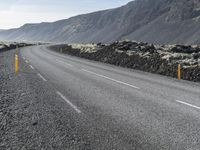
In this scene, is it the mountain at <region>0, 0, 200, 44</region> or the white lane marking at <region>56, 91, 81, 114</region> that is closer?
the white lane marking at <region>56, 91, 81, 114</region>

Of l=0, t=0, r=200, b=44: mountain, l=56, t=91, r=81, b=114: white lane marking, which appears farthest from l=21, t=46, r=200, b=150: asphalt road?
l=0, t=0, r=200, b=44: mountain

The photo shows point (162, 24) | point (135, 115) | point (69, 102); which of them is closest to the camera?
point (135, 115)

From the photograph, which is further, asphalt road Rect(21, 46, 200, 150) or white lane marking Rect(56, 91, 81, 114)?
white lane marking Rect(56, 91, 81, 114)

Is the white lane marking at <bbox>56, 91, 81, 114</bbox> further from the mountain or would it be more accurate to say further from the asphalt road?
the mountain

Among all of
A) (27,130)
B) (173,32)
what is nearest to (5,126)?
(27,130)

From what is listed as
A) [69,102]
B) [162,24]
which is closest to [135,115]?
[69,102]

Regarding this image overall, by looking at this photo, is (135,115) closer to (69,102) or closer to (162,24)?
(69,102)

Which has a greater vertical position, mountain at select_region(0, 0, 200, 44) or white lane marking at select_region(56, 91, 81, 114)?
mountain at select_region(0, 0, 200, 44)

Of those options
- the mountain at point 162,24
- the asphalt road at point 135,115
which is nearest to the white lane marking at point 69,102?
the asphalt road at point 135,115

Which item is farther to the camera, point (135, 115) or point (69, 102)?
point (69, 102)

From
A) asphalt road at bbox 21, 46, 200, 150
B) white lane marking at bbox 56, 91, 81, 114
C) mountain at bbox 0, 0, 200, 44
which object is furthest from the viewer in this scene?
mountain at bbox 0, 0, 200, 44

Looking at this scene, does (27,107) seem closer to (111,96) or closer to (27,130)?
(27,130)

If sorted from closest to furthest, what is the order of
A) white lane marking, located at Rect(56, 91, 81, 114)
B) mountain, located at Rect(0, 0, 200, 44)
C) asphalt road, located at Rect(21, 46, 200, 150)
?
asphalt road, located at Rect(21, 46, 200, 150) < white lane marking, located at Rect(56, 91, 81, 114) < mountain, located at Rect(0, 0, 200, 44)

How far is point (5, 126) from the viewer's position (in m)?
7.18
